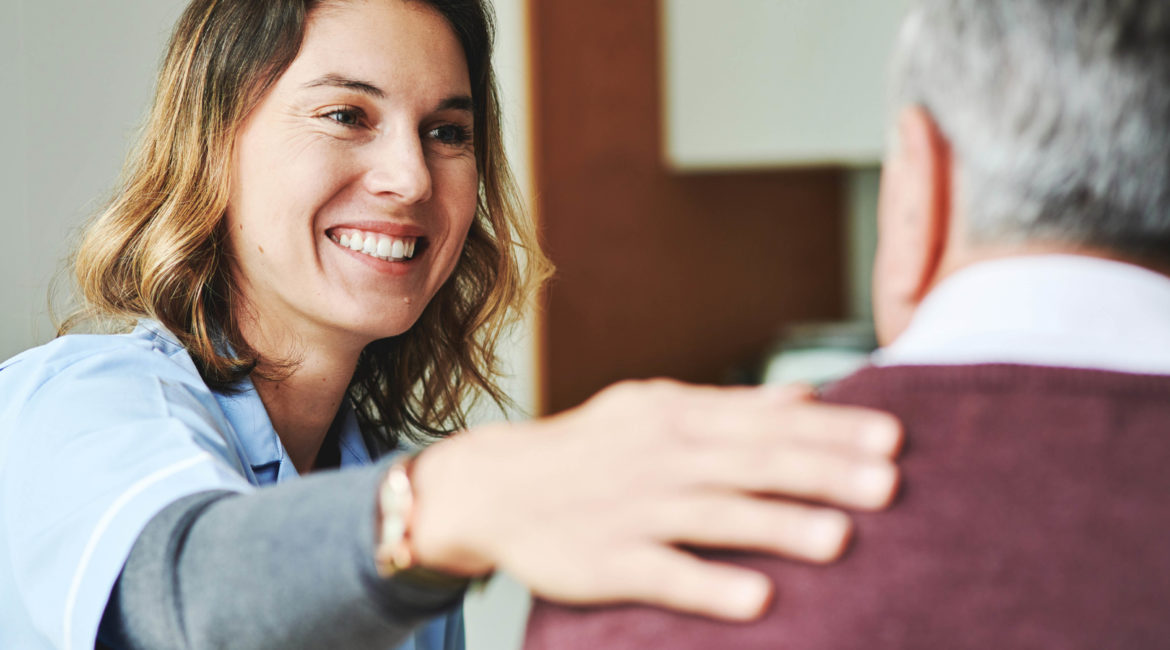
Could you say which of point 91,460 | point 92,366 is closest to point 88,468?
point 91,460

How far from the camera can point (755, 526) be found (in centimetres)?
51

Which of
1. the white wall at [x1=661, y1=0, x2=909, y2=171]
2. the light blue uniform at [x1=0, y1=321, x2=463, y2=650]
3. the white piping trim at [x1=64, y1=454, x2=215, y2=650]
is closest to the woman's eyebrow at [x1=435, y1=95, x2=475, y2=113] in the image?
the light blue uniform at [x1=0, y1=321, x2=463, y2=650]

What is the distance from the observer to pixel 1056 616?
496 mm

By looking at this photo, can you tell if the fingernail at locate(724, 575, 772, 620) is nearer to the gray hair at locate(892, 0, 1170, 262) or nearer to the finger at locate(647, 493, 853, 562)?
the finger at locate(647, 493, 853, 562)

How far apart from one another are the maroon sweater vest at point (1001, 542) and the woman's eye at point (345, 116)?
2.53 ft

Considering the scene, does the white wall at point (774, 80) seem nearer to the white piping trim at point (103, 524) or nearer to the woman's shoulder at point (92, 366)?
the woman's shoulder at point (92, 366)

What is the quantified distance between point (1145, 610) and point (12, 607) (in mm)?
869

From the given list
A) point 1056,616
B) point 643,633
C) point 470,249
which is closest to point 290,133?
point 470,249

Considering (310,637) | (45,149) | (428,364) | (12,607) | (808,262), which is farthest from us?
(808,262)

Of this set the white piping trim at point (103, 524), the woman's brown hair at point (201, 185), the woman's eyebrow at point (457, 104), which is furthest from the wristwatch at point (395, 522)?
the woman's eyebrow at point (457, 104)

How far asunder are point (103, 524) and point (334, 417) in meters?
0.61

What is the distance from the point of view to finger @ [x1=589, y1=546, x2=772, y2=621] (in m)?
0.50

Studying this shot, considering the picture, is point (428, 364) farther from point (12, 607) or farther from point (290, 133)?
point (12, 607)

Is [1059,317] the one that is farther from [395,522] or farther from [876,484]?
[395,522]
